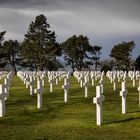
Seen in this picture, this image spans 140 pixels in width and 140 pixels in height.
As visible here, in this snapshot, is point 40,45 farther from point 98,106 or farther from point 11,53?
point 98,106

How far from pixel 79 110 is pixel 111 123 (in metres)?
3.12

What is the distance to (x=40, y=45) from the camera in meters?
92.5

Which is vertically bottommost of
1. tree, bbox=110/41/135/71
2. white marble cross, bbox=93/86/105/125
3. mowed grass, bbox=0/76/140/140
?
mowed grass, bbox=0/76/140/140

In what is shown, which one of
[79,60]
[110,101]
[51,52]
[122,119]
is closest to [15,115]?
[122,119]

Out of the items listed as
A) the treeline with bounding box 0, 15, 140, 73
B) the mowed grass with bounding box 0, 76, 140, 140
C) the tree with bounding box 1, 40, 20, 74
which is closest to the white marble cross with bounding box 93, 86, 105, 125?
the mowed grass with bounding box 0, 76, 140, 140

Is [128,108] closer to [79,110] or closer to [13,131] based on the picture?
[79,110]

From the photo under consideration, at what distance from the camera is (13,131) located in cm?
1266

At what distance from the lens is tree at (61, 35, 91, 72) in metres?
100

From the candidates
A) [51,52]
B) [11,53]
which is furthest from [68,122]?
[11,53]

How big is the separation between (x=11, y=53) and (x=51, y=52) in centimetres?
2037

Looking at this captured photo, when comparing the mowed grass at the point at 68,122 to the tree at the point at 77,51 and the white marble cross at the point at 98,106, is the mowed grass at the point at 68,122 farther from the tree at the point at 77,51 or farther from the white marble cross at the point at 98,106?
the tree at the point at 77,51

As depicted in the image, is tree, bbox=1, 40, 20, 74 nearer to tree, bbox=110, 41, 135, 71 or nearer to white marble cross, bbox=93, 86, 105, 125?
tree, bbox=110, 41, 135, 71

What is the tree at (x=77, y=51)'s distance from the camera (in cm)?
10019

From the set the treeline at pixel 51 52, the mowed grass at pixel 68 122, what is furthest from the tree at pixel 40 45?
the mowed grass at pixel 68 122
